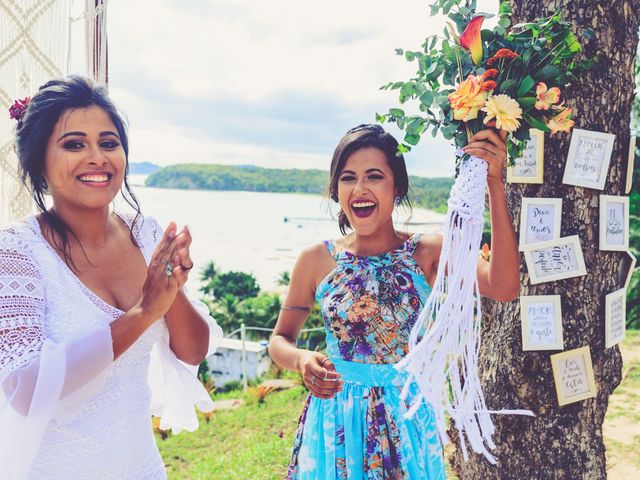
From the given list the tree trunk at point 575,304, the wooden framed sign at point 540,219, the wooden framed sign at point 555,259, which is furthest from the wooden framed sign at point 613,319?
the wooden framed sign at point 540,219

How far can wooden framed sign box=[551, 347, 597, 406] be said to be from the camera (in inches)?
102

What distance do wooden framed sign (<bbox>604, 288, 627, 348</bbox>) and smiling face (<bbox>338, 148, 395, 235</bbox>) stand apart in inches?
50.6

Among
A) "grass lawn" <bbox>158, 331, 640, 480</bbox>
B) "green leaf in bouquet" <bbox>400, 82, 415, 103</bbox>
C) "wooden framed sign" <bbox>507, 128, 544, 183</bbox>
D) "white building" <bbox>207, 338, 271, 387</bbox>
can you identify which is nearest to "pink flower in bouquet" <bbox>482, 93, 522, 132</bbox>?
"green leaf in bouquet" <bbox>400, 82, 415, 103</bbox>

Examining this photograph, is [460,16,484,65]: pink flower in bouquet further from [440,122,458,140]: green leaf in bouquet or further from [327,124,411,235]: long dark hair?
[327,124,411,235]: long dark hair

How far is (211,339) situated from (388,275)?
68cm

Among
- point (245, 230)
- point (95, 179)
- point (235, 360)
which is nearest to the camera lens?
point (95, 179)

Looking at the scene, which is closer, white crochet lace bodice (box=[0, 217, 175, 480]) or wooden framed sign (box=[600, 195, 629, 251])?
white crochet lace bodice (box=[0, 217, 175, 480])

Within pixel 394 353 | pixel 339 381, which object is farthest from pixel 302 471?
pixel 394 353

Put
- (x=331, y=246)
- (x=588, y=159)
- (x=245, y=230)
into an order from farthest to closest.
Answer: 1. (x=245, y=230)
2. (x=588, y=159)
3. (x=331, y=246)

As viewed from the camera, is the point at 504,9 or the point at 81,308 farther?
the point at 504,9

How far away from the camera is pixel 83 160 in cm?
169

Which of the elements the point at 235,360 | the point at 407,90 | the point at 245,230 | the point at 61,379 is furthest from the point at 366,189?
the point at 245,230

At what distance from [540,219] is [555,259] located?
7.9 inches

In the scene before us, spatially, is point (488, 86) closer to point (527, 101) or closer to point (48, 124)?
point (527, 101)
